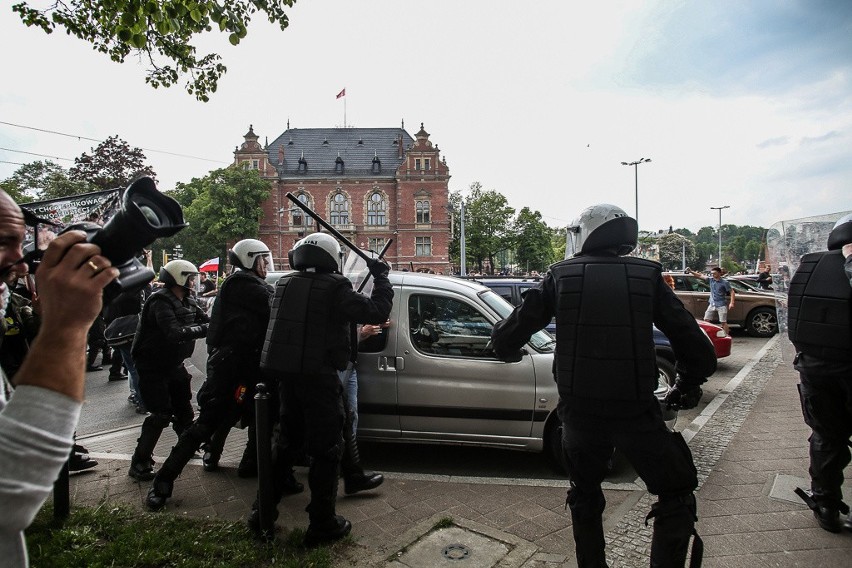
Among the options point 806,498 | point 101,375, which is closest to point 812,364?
point 806,498

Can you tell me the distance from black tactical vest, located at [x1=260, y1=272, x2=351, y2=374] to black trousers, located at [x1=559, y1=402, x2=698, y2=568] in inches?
61.1

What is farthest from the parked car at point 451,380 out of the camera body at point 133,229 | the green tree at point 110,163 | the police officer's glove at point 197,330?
the green tree at point 110,163

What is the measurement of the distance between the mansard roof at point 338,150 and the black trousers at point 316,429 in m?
53.2

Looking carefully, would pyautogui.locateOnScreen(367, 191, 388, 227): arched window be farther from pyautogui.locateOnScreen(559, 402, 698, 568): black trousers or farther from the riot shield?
pyautogui.locateOnScreen(559, 402, 698, 568): black trousers

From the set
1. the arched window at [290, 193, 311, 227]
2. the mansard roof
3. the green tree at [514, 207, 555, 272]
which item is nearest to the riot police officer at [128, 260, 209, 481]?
the arched window at [290, 193, 311, 227]

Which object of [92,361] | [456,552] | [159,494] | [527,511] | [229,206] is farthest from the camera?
[229,206]

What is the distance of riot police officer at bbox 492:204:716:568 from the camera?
2.45 m

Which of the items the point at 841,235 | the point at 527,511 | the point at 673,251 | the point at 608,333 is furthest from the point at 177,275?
the point at 673,251

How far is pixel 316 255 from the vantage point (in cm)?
350

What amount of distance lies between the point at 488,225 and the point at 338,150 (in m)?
19.3

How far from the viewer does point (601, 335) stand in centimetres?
258

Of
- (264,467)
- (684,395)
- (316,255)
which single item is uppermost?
(316,255)

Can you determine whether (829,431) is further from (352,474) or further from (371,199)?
(371,199)

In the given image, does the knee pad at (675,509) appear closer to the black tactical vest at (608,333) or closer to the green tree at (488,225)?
the black tactical vest at (608,333)
